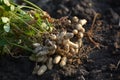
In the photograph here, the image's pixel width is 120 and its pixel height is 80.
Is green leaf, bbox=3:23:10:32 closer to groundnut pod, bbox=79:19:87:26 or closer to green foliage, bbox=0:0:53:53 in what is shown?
green foliage, bbox=0:0:53:53

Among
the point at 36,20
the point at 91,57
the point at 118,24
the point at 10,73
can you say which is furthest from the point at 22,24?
Answer: the point at 118,24

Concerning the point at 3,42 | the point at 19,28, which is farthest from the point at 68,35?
the point at 3,42

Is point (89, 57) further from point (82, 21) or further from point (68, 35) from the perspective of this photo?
point (82, 21)

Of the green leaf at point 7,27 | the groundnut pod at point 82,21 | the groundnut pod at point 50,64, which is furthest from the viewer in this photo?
the groundnut pod at point 82,21

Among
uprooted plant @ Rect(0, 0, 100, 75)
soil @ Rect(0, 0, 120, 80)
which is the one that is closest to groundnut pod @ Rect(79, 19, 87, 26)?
soil @ Rect(0, 0, 120, 80)

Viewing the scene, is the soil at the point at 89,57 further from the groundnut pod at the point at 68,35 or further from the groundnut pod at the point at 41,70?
the groundnut pod at the point at 68,35

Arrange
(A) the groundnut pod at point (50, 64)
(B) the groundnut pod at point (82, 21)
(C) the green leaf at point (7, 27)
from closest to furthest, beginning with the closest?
(C) the green leaf at point (7, 27)
(A) the groundnut pod at point (50, 64)
(B) the groundnut pod at point (82, 21)

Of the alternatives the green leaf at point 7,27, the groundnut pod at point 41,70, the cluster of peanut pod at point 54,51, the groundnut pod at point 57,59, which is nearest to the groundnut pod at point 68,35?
the cluster of peanut pod at point 54,51
